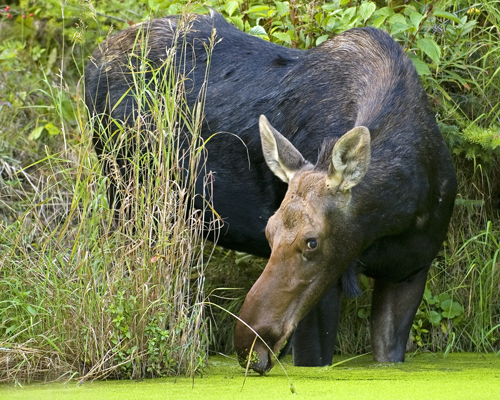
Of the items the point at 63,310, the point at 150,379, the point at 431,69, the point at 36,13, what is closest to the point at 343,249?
the point at 150,379

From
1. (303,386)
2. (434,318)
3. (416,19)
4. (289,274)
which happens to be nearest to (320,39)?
(416,19)

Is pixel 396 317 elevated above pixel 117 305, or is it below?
below

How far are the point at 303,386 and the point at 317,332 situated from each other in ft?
3.26

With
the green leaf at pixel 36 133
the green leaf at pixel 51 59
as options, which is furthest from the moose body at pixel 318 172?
the green leaf at pixel 51 59

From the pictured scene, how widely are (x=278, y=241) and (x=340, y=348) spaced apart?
80.8 inches

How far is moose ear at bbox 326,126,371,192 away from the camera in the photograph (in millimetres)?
3826

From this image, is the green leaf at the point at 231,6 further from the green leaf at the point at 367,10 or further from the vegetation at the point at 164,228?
the green leaf at the point at 367,10

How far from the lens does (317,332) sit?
461 cm

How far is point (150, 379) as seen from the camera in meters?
3.96

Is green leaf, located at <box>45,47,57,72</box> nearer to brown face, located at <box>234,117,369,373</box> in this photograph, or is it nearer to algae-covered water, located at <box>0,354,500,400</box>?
brown face, located at <box>234,117,369,373</box>

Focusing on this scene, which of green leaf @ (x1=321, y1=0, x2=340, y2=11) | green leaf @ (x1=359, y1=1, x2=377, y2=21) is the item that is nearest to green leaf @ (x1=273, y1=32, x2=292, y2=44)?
green leaf @ (x1=321, y1=0, x2=340, y2=11)

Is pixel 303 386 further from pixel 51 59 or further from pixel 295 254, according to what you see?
pixel 51 59

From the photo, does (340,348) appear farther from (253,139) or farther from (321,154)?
(321,154)

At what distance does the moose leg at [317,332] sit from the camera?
4578 mm
